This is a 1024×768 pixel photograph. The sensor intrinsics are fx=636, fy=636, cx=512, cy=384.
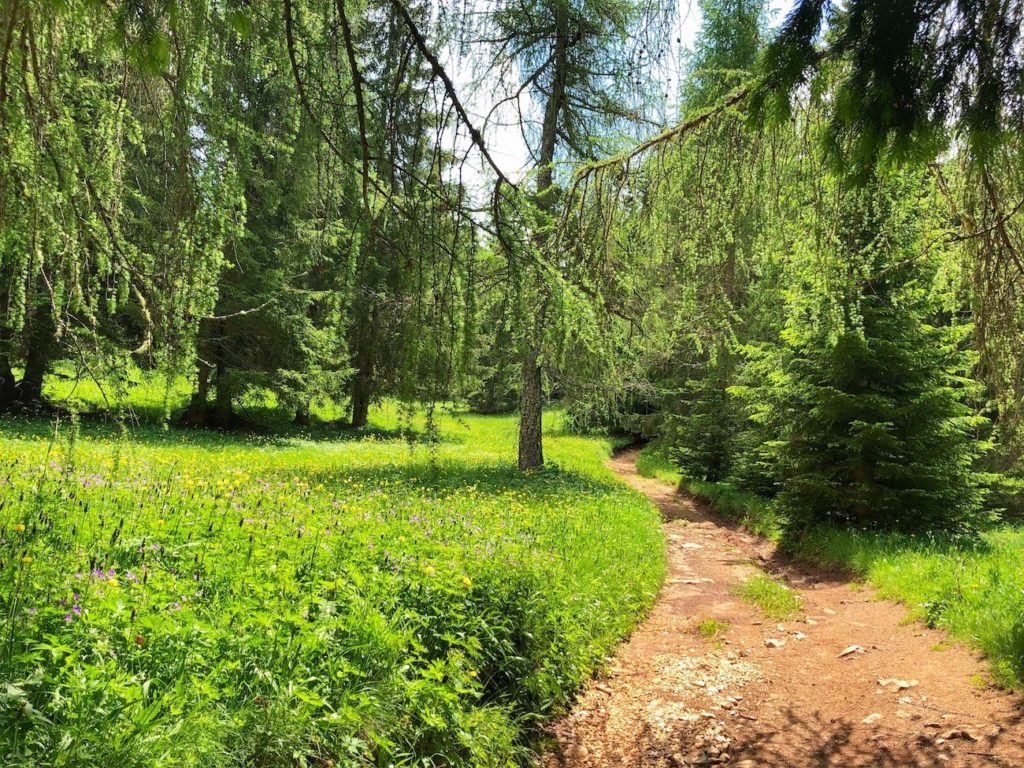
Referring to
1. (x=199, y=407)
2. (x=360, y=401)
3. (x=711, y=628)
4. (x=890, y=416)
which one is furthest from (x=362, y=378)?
(x=711, y=628)

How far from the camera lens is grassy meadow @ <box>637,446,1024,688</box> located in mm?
4758

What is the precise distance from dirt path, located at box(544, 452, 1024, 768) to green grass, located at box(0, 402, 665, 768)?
341 mm

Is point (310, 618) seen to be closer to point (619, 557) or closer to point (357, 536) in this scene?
point (357, 536)

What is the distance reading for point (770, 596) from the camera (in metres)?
7.02

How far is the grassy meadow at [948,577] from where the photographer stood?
15.6 feet

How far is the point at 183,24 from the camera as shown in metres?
2.54

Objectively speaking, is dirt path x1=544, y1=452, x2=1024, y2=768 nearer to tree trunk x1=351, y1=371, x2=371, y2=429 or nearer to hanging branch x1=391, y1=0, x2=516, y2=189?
hanging branch x1=391, y1=0, x2=516, y2=189

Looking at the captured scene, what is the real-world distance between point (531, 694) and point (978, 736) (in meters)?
2.65

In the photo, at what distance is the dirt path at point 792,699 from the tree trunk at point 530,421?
22.7 ft

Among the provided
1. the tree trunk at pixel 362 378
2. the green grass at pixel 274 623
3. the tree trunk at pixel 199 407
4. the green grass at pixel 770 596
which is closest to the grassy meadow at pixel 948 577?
the green grass at pixel 770 596

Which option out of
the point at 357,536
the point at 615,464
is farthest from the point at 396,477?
the point at 615,464

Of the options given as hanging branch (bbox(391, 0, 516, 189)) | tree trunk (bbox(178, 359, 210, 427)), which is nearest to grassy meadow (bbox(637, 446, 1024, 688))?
hanging branch (bbox(391, 0, 516, 189))

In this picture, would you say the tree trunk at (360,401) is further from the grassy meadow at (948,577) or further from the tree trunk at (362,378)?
the grassy meadow at (948,577)

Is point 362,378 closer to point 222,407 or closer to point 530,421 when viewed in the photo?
point 222,407
